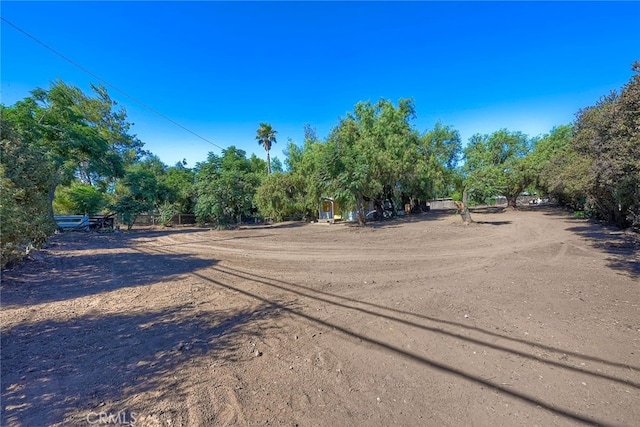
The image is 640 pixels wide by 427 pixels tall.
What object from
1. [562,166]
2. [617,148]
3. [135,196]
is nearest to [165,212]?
[135,196]

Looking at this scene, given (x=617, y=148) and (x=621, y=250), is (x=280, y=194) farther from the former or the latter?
(x=621, y=250)

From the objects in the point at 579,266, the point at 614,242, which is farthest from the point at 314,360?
the point at 614,242

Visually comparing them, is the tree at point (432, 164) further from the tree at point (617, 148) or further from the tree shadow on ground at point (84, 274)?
the tree shadow on ground at point (84, 274)

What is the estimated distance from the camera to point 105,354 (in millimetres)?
3199

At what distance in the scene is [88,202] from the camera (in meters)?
23.4

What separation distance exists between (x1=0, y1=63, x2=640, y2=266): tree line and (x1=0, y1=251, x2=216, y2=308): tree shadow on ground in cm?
87

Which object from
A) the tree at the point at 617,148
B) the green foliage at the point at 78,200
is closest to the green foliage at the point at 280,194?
the green foliage at the point at 78,200

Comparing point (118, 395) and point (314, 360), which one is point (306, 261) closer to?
point (314, 360)

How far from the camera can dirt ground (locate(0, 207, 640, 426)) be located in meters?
2.32

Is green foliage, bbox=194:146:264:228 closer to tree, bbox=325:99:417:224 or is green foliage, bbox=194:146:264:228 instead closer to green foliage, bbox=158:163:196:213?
green foliage, bbox=158:163:196:213

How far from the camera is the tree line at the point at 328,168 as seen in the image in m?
7.79

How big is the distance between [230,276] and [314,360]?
4.30m

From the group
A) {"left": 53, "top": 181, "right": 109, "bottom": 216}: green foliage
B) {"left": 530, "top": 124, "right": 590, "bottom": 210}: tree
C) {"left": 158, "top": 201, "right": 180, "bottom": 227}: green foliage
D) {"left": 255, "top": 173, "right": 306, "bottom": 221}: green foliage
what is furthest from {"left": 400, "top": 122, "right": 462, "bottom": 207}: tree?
{"left": 53, "top": 181, "right": 109, "bottom": 216}: green foliage

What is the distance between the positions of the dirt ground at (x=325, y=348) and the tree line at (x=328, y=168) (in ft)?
11.8
